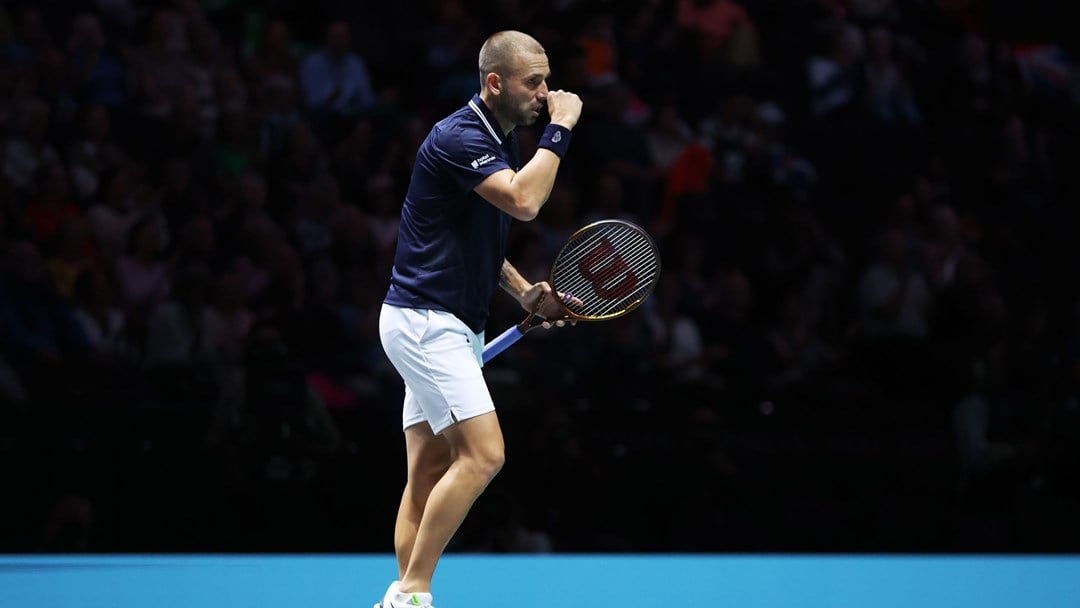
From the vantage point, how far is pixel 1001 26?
10898mm

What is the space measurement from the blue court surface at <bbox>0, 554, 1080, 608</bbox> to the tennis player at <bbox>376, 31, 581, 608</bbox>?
101 cm

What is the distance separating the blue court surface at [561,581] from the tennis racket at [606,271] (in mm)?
1125

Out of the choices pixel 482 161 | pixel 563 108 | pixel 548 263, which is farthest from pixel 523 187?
pixel 548 263

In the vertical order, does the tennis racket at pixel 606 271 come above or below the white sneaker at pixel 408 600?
above

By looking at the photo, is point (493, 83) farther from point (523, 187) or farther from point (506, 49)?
point (523, 187)

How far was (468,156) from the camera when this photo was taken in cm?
373

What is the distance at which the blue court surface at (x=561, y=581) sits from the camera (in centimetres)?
484

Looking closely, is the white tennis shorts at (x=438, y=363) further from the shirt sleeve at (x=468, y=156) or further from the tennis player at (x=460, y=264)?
the shirt sleeve at (x=468, y=156)

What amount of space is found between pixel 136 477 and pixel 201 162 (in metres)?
2.33

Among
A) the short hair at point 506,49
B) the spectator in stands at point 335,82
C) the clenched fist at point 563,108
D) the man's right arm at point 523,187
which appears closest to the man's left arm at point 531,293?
the man's right arm at point 523,187

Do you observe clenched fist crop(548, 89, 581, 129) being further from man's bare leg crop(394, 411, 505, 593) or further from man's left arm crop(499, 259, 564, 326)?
man's bare leg crop(394, 411, 505, 593)

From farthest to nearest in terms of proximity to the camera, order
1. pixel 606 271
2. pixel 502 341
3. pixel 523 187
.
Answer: pixel 606 271, pixel 502 341, pixel 523 187

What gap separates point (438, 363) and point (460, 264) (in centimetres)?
28

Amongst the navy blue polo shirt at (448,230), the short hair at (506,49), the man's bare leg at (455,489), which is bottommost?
the man's bare leg at (455,489)
